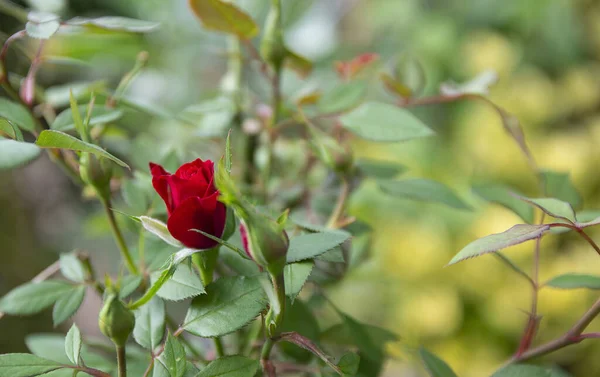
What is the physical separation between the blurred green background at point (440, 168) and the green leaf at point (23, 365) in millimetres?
365

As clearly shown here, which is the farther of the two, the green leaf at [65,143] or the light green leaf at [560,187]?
the light green leaf at [560,187]

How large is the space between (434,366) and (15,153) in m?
0.19

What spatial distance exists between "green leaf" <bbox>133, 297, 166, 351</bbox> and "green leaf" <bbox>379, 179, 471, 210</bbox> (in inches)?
5.4

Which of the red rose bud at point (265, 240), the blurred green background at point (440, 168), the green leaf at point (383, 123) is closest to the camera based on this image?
the red rose bud at point (265, 240)

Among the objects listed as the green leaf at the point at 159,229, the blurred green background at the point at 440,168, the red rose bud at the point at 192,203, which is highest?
the red rose bud at the point at 192,203

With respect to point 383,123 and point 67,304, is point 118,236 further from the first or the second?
point 383,123

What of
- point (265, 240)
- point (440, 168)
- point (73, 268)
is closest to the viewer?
point (265, 240)

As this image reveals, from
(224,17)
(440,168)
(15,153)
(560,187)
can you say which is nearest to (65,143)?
(15,153)

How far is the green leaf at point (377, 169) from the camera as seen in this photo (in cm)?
31

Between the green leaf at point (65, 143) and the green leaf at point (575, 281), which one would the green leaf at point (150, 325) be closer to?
the green leaf at point (65, 143)

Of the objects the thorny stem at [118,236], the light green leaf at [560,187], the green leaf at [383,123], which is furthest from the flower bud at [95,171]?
the light green leaf at [560,187]

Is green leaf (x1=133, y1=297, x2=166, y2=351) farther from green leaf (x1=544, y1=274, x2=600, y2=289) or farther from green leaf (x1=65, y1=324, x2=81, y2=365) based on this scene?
green leaf (x1=544, y1=274, x2=600, y2=289)

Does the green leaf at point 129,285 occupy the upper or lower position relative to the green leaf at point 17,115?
lower

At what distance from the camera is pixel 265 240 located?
17 centimetres
